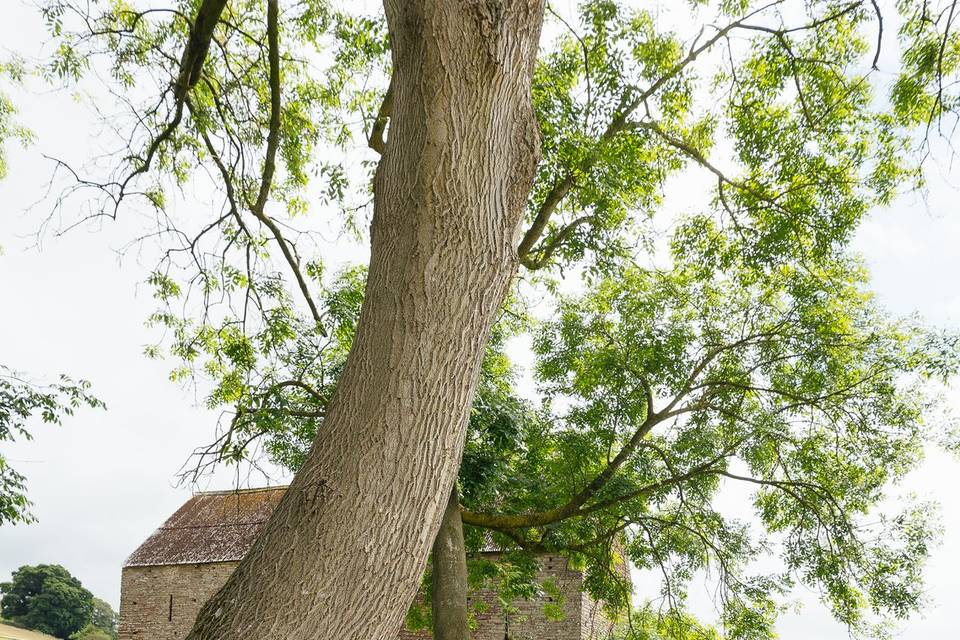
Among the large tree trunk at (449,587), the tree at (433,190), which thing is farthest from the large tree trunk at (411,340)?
the large tree trunk at (449,587)

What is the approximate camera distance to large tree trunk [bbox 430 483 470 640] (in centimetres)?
931

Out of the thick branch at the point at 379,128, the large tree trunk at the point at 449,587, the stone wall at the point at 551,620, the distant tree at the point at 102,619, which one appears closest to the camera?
the thick branch at the point at 379,128

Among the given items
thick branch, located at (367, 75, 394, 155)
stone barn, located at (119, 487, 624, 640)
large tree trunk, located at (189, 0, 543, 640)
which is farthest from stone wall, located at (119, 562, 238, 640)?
large tree trunk, located at (189, 0, 543, 640)

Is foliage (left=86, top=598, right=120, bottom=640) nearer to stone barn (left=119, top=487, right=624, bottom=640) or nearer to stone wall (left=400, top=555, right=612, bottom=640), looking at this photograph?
stone barn (left=119, top=487, right=624, bottom=640)

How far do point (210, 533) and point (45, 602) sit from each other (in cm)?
2724

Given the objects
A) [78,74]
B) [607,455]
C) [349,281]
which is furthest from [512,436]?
[78,74]

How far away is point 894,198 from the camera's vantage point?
32.0 feet

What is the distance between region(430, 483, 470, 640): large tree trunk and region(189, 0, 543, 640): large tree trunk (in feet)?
22.3

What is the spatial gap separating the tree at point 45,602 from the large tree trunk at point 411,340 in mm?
47429

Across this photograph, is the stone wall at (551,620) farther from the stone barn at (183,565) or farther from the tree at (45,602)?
the tree at (45,602)

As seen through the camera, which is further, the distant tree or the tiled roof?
the distant tree

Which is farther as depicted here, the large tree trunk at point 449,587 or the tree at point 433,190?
the large tree trunk at point 449,587

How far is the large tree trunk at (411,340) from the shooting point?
249 centimetres

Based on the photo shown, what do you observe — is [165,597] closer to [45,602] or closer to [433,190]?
[433,190]
